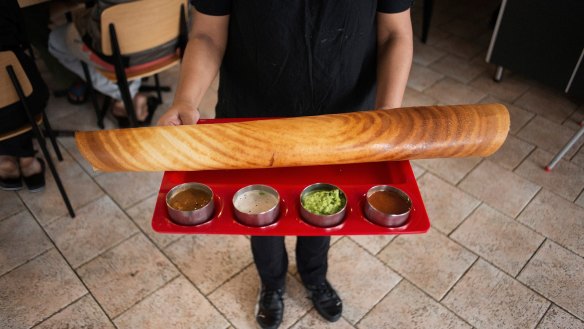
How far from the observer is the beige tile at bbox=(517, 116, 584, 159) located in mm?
2879

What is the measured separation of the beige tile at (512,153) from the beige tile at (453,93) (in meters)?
0.49

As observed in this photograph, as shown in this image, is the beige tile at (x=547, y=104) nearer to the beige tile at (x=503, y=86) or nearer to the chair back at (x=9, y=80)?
the beige tile at (x=503, y=86)

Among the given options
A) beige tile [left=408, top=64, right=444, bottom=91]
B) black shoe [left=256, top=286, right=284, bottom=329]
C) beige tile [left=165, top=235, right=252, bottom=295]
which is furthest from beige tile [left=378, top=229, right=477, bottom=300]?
beige tile [left=408, top=64, right=444, bottom=91]

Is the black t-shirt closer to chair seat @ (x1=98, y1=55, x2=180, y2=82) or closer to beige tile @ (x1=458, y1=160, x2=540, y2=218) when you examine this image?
chair seat @ (x1=98, y1=55, x2=180, y2=82)

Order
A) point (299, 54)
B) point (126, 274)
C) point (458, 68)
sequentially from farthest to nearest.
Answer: point (458, 68), point (126, 274), point (299, 54)

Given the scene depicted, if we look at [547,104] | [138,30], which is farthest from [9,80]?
[547,104]

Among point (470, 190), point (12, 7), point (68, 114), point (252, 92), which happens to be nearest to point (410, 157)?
point (252, 92)

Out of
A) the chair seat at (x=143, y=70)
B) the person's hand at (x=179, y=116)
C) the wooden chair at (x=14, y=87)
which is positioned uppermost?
the person's hand at (x=179, y=116)

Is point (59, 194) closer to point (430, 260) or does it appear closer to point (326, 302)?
point (326, 302)

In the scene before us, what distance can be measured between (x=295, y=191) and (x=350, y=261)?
1148mm

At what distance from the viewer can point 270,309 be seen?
1890mm

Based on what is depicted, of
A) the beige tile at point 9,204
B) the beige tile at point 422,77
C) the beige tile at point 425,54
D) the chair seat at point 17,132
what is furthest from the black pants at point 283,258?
the beige tile at point 425,54

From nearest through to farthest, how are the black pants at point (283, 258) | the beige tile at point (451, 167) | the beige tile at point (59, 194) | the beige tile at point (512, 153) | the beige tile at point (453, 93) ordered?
the black pants at point (283, 258), the beige tile at point (59, 194), the beige tile at point (451, 167), the beige tile at point (512, 153), the beige tile at point (453, 93)

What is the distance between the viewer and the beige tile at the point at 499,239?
7.22ft
